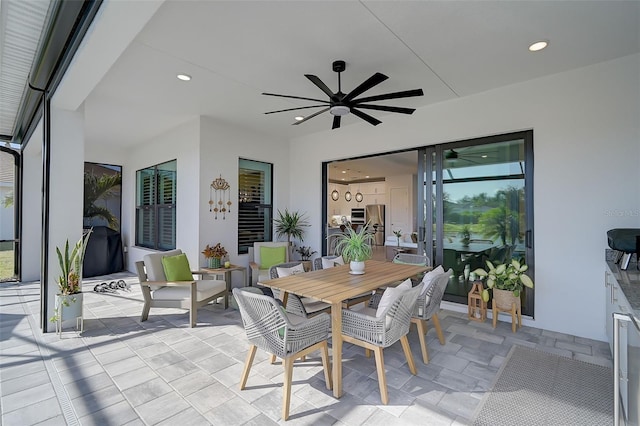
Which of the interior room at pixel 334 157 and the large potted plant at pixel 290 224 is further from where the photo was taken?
the large potted plant at pixel 290 224

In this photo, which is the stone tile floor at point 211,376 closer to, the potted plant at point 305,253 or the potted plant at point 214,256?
the potted plant at point 214,256

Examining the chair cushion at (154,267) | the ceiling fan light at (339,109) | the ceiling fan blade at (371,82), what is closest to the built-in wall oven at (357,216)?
the chair cushion at (154,267)

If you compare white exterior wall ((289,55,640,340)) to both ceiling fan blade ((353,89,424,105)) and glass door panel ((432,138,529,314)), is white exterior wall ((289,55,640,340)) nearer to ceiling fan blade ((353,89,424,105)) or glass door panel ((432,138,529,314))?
glass door panel ((432,138,529,314))

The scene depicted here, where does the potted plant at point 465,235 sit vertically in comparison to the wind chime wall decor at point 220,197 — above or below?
below

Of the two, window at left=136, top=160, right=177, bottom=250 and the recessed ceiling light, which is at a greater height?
the recessed ceiling light

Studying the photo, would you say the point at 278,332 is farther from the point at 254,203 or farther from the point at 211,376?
the point at 254,203

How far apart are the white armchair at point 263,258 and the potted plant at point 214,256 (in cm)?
58

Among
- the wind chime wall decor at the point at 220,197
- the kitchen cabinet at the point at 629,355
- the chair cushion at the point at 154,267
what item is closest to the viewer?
the kitchen cabinet at the point at 629,355

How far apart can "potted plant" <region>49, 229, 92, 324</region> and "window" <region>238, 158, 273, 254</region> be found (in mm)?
2488

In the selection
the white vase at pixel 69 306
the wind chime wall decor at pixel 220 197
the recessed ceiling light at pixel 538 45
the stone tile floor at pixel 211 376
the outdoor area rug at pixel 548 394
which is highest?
the recessed ceiling light at pixel 538 45

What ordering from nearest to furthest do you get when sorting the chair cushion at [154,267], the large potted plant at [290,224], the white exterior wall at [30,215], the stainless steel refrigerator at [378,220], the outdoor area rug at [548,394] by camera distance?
1. the outdoor area rug at [548,394]
2. the chair cushion at [154,267]
3. the white exterior wall at [30,215]
4. the large potted plant at [290,224]
5. the stainless steel refrigerator at [378,220]

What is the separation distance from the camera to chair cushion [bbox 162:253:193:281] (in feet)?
12.5

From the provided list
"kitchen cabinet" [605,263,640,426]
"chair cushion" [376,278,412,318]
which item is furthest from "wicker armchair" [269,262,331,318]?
"kitchen cabinet" [605,263,640,426]

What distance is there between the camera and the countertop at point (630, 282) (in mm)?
1576
